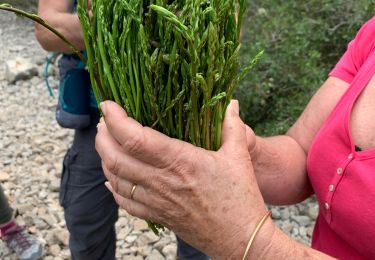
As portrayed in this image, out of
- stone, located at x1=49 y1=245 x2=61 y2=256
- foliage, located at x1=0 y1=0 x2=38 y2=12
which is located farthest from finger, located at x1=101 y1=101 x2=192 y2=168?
foliage, located at x1=0 y1=0 x2=38 y2=12

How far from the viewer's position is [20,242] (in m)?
3.00

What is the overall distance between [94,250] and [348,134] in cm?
146

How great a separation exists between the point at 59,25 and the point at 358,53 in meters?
1.15

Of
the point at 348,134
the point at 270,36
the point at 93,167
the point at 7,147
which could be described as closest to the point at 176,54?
the point at 348,134

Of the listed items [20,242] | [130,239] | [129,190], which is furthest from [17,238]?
[129,190]

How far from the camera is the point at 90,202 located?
225cm

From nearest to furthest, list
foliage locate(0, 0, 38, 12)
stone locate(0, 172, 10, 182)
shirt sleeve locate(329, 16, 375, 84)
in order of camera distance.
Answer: shirt sleeve locate(329, 16, 375, 84) → stone locate(0, 172, 10, 182) → foliage locate(0, 0, 38, 12)

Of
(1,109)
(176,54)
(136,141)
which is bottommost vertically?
(1,109)

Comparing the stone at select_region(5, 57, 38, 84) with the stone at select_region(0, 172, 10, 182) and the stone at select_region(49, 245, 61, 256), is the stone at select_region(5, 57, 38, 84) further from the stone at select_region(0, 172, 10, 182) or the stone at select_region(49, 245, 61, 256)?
the stone at select_region(49, 245, 61, 256)

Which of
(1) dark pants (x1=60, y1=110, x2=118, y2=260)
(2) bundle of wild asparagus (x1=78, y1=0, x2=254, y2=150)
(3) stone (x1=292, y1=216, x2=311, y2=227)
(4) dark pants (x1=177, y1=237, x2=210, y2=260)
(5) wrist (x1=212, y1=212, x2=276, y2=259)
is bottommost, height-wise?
(3) stone (x1=292, y1=216, x2=311, y2=227)

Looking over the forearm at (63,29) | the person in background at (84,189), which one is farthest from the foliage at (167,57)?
the person in background at (84,189)

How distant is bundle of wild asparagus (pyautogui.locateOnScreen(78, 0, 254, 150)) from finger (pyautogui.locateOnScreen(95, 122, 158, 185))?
3.4 inches

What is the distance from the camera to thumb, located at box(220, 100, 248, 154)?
1.08 m

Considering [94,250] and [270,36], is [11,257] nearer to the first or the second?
[94,250]
